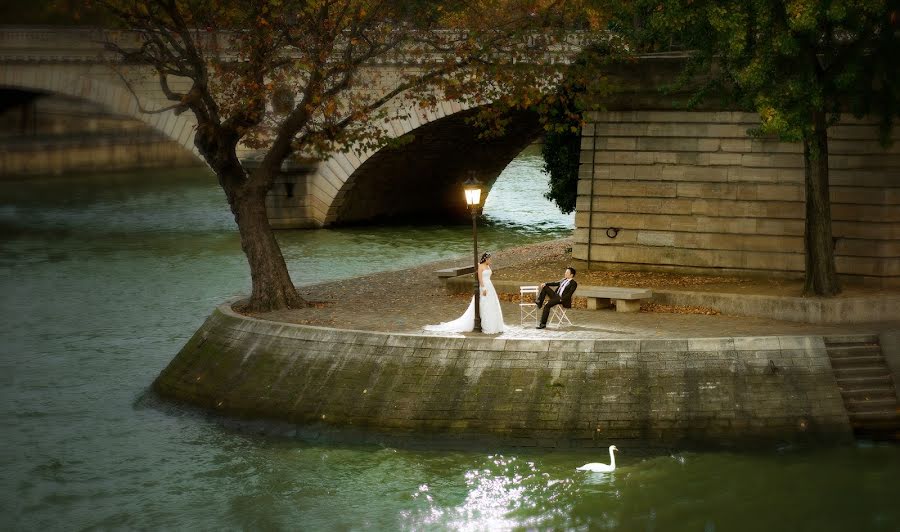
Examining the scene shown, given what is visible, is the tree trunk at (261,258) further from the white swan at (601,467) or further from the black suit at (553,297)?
the white swan at (601,467)

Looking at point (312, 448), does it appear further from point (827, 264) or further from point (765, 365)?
point (827, 264)

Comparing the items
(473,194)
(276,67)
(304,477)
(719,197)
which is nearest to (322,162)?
(276,67)

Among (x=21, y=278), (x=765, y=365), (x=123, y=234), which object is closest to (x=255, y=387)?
(x=765, y=365)

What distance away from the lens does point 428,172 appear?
154 ft

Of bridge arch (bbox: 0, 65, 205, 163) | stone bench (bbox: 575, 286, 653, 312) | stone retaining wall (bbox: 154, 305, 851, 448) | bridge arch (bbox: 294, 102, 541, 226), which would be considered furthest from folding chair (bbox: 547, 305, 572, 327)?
bridge arch (bbox: 0, 65, 205, 163)

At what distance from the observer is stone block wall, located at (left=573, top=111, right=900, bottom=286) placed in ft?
79.1

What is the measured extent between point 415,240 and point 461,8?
17637mm

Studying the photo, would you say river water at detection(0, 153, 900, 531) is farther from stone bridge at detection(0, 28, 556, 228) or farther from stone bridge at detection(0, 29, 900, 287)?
stone bridge at detection(0, 28, 556, 228)

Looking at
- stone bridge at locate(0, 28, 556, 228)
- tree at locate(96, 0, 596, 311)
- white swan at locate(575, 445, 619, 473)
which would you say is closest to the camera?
white swan at locate(575, 445, 619, 473)

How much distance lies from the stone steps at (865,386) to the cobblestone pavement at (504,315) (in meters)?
0.71

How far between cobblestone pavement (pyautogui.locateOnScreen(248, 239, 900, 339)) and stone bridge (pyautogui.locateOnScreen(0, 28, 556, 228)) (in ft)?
49.2

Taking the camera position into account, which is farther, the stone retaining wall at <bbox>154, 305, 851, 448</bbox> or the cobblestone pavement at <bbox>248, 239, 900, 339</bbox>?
the cobblestone pavement at <bbox>248, 239, 900, 339</bbox>

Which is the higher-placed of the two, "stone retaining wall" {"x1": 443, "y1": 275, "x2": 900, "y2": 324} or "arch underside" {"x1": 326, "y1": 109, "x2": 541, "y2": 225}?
"arch underside" {"x1": 326, "y1": 109, "x2": 541, "y2": 225}

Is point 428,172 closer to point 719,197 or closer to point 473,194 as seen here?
point 719,197
